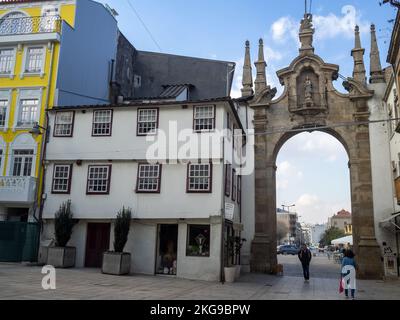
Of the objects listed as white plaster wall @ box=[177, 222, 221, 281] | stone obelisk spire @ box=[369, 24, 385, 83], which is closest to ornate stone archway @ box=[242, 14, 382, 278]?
stone obelisk spire @ box=[369, 24, 385, 83]

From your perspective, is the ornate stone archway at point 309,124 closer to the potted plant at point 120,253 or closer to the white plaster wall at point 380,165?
the white plaster wall at point 380,165

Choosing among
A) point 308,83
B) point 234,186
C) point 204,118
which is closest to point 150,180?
point 204,118

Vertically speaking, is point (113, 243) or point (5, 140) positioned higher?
point (5, 140)

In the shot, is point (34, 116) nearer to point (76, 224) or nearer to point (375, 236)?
point (76, 224)

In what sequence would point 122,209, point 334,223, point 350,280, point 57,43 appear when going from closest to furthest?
1. point 350,280
2. point 122,209
3. point 57,43
4. point 334,223

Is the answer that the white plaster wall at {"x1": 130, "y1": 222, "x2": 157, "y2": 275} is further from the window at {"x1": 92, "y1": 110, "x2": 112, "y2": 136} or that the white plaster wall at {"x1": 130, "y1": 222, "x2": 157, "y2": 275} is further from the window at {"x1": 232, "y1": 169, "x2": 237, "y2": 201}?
the window at {"x1": 92, "y1": 110, "x2": 112, "y2": 136}

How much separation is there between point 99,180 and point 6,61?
33.0 ft

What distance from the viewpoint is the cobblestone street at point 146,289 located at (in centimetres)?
1265

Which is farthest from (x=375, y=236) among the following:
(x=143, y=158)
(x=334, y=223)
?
(x=334, y=223)

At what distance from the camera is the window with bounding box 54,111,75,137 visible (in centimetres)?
2289

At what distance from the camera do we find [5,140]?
2400 centimetres

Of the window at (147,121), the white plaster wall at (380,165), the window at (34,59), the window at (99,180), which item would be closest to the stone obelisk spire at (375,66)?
the white plaster wall at (380,165)

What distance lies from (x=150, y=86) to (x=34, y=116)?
12.2 metres

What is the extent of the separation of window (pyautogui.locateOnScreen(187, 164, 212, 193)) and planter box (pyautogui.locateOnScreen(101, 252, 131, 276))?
450 cm
